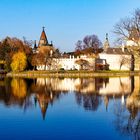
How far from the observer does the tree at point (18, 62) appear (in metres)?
67.9

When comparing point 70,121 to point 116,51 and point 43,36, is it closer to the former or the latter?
point 116,51

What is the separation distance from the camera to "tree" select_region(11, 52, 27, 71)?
2672 inches

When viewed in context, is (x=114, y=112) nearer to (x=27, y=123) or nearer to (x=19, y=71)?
(x=27, y=123)

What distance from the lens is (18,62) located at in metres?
67.9

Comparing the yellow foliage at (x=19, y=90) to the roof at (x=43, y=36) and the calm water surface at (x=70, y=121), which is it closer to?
the calm water surface at (x=70, y=121)

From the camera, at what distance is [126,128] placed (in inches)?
502

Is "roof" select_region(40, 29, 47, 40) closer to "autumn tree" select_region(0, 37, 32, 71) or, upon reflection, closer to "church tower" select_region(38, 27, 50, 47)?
"church tower" select_region(38, 27, 50, 47)

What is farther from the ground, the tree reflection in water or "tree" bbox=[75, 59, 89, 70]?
"tree" bbox=[75, 59, 89, 70]

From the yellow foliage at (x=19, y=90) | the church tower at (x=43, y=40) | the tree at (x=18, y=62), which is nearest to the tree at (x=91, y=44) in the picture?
the church tower at (x=43, y=40)

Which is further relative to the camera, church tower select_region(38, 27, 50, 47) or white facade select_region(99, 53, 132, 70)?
church tower select_region(38, 27, 50, 47)

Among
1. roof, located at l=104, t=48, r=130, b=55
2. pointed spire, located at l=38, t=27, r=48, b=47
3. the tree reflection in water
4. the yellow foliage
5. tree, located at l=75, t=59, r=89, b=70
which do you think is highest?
pointed spire, located at l=38, t=27, r=48, b=47

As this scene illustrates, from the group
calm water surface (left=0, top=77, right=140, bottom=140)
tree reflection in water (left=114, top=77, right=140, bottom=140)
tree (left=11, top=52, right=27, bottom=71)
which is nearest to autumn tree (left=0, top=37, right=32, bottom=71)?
tree (left=11, top=52, right=27, bottom=71)

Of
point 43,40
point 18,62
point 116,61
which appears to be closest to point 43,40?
point 43,40

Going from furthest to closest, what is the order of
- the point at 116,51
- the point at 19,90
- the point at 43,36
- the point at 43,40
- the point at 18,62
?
the point at 43,36, the point at 43,40, the point at 116,51, the point at 18,62, the point at 19,90
